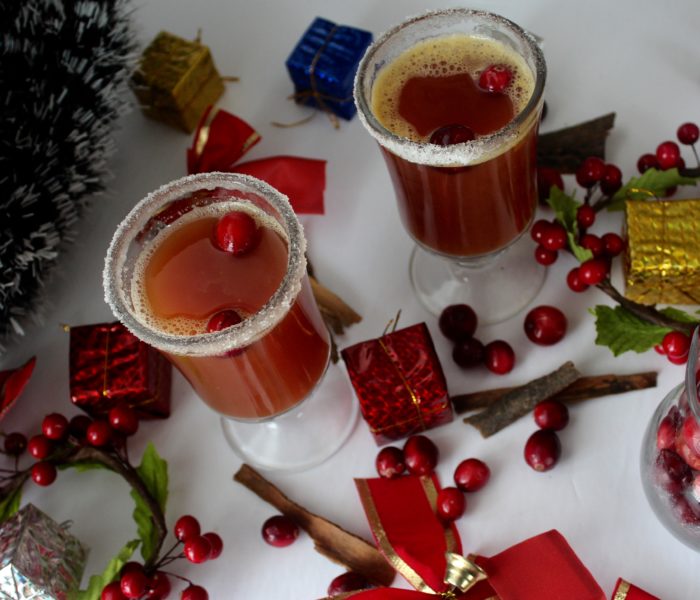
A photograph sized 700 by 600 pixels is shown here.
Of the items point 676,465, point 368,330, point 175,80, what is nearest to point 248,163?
point 175,80

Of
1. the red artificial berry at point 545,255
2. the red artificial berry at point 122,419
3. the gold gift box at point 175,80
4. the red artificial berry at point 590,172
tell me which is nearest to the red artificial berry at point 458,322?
the red artificial berry at point 545,255

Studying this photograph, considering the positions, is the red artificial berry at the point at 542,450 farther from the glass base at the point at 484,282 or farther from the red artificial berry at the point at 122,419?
the red artificial berry at the point at 122,419

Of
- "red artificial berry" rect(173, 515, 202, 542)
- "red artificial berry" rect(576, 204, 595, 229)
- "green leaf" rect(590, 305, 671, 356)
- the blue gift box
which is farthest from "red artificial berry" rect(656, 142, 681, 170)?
"red artificial berry" rect(173, 515, 202, 542)

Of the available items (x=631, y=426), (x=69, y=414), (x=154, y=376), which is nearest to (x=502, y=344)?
(x=631, y=426)

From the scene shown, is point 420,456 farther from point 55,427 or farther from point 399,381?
point 55,427

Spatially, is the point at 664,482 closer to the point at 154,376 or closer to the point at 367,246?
the point at 367,246
